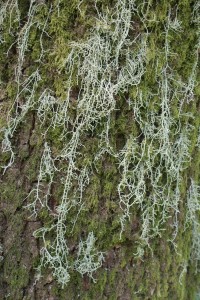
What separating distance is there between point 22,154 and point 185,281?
101 cm

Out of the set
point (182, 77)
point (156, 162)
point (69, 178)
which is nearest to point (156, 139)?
point (156, 162)

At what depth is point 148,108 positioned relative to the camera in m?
1.48

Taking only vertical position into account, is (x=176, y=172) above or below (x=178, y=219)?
above

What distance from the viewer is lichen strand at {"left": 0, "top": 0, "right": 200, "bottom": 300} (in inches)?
54.9

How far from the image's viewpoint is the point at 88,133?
1446mm

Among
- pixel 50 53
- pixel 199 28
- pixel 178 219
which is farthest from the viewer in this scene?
pixel 178 219

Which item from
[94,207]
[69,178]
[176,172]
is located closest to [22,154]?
[69,178]

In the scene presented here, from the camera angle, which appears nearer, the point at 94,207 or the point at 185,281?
the point at 94,207

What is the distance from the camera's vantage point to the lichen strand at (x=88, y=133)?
1.39 metres

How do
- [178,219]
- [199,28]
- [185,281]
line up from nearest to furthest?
[199,28], [178,219], [185,281]

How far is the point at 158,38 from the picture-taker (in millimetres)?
1443

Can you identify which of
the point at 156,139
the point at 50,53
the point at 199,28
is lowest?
the point at 156,139

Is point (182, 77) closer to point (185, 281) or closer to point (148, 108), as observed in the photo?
point (148, 108)

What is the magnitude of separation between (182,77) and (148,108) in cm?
18
